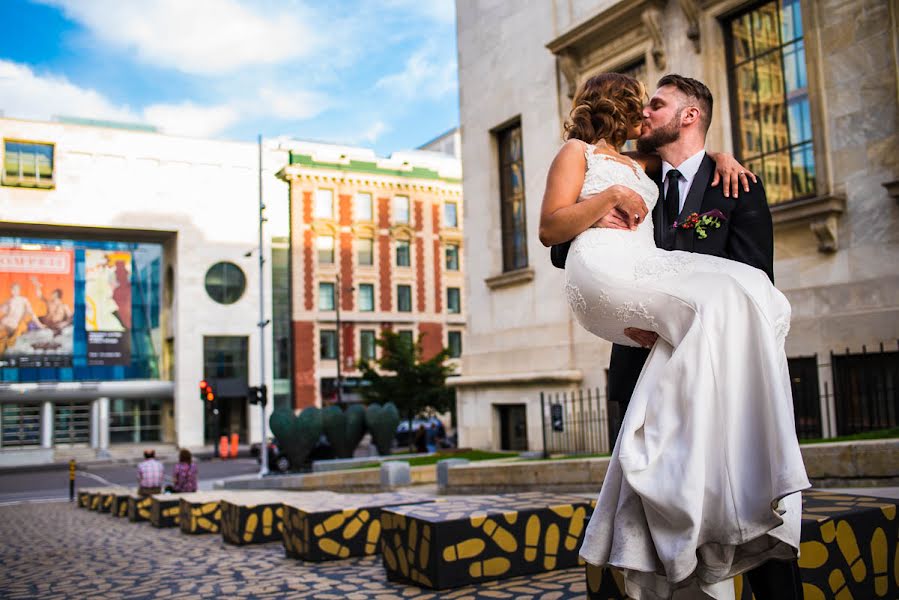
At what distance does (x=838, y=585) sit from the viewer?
3.88m

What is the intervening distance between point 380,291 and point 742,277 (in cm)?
5466

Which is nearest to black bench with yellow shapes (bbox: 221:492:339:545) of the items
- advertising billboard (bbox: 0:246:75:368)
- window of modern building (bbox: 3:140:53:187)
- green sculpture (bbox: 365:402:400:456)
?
green sculpture (bbox: 365:402:400:456)

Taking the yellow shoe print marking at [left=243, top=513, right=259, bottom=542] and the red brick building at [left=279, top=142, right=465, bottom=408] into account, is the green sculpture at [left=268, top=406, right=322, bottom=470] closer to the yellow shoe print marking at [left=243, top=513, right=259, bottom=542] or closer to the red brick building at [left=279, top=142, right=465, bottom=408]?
the yellow shoe print marking at [left=243, top=513, right=259, bottom=542]

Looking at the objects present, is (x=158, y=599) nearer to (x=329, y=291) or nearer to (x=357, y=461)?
(x=357, y=461)

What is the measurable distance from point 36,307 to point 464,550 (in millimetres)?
56419

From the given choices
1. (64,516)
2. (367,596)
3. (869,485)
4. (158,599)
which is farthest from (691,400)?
(64,516)

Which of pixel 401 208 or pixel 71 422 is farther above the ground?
pixel 401 208

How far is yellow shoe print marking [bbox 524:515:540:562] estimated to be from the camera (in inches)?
247

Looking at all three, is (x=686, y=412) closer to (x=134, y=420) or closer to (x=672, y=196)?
(x=672, y=196)

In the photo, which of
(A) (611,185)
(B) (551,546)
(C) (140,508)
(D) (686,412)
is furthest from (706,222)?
(C) (140,508)

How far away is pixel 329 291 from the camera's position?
56062mm

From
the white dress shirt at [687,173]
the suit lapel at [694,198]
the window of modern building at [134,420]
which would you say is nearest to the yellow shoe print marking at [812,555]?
the suit lapel at [694,198]

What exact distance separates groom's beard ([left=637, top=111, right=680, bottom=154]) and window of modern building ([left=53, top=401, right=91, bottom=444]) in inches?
2310

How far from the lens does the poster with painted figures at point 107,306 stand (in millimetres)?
56750
